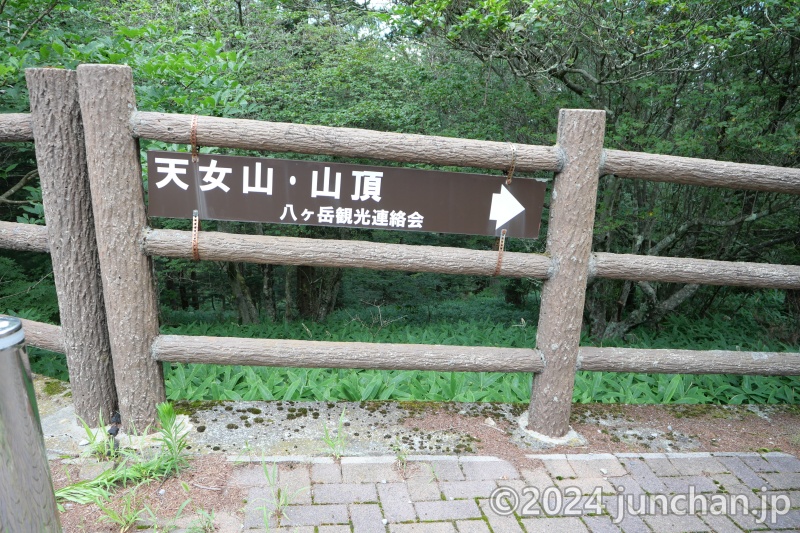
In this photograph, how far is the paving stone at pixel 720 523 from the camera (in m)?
2.35

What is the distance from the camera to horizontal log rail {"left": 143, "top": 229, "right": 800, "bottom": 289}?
8.75 feet

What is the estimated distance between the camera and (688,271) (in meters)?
3.01

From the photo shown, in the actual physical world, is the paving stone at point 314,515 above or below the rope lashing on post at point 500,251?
below

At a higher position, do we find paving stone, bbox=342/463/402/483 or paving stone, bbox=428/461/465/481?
paving stone, bbox=342/463/402/483

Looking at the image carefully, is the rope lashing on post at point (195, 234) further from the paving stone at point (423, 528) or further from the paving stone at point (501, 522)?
the paving stone at point (501, 522)

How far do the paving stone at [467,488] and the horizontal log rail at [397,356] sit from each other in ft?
1.90

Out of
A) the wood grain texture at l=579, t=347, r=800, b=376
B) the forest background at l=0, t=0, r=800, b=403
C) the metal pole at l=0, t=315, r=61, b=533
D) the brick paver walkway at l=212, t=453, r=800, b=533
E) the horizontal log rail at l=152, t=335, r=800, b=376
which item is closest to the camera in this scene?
the metal pole at l=0, t=315, r=61, b=533

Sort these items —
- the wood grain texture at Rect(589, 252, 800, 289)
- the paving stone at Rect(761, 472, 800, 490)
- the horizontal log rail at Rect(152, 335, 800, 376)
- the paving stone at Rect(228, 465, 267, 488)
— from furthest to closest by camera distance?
1. the wood grain texture at Rect(589, 252, 800, 289)
2. the horizontal log rail at Rect(152, 335, 800, 376)
3. the paving stone at Rect(761, 472, 800, 490)
4. the paving stone at Rect(228, 465, 267, 488)

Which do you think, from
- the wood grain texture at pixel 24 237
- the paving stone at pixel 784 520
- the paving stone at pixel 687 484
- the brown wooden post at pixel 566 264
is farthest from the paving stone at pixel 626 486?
the wood grain texture at pixel 24 237

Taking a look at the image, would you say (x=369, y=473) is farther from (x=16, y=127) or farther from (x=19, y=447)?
(x=16, y=127)

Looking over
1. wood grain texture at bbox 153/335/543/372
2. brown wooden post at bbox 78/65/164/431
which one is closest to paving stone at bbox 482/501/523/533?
wood grain texture at bbox 153/335/543/372

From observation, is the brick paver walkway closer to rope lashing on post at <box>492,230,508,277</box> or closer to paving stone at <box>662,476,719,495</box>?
paving stone at <box>662,476,719,495</box>

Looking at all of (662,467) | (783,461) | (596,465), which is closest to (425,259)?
(596,465)

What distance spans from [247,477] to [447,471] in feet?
2.96
